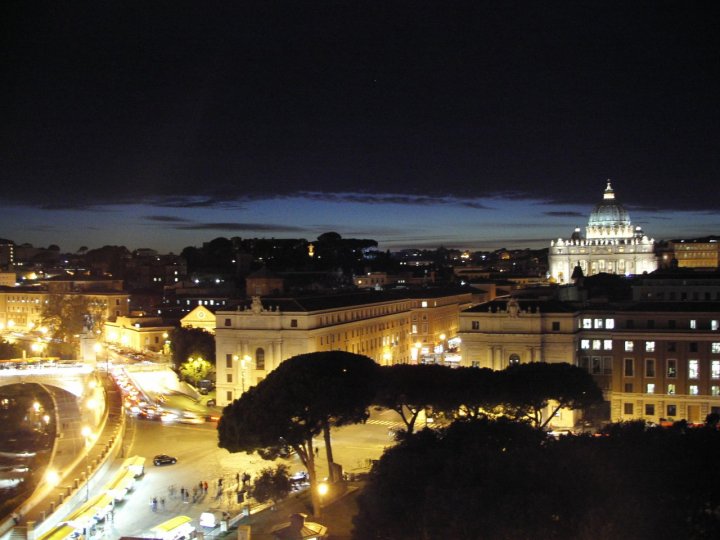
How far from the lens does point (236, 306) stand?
51.2m

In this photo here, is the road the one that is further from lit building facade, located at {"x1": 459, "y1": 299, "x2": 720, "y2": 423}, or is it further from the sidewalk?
lit building facade, located at {"x1": 459, "y1": 299, "x2": 720, "y2": 423}

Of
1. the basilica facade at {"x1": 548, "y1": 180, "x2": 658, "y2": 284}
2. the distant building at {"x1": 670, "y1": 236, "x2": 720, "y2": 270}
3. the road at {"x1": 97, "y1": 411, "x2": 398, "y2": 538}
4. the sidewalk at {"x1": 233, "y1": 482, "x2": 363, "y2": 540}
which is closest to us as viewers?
the sidewalk at {"x1": 233, "y1": 482, "x2": 363, "y2": 540}

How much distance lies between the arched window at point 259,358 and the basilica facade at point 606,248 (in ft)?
337

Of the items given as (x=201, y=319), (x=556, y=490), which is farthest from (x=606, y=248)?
(x=556, y=490)

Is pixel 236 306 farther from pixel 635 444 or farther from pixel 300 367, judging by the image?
pixel 635 444

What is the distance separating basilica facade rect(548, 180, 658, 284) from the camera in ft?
483

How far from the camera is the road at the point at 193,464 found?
30.5m

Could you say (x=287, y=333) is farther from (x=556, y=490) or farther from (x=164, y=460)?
(x=556, y=490)

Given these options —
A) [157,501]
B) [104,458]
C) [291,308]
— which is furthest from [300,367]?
[291,308]

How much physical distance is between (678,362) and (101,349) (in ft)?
140

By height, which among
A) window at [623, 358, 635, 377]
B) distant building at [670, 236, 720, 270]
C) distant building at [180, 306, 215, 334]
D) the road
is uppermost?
distant building at [670, 236, 720, 270]

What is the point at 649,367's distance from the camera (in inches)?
1656

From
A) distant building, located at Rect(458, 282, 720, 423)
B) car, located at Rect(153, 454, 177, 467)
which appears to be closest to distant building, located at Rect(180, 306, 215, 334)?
distant building, located at Rect(458, 282, 720, 423)

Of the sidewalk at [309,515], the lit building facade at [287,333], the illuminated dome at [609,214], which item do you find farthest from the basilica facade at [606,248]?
the sidewalk at [309,515]
